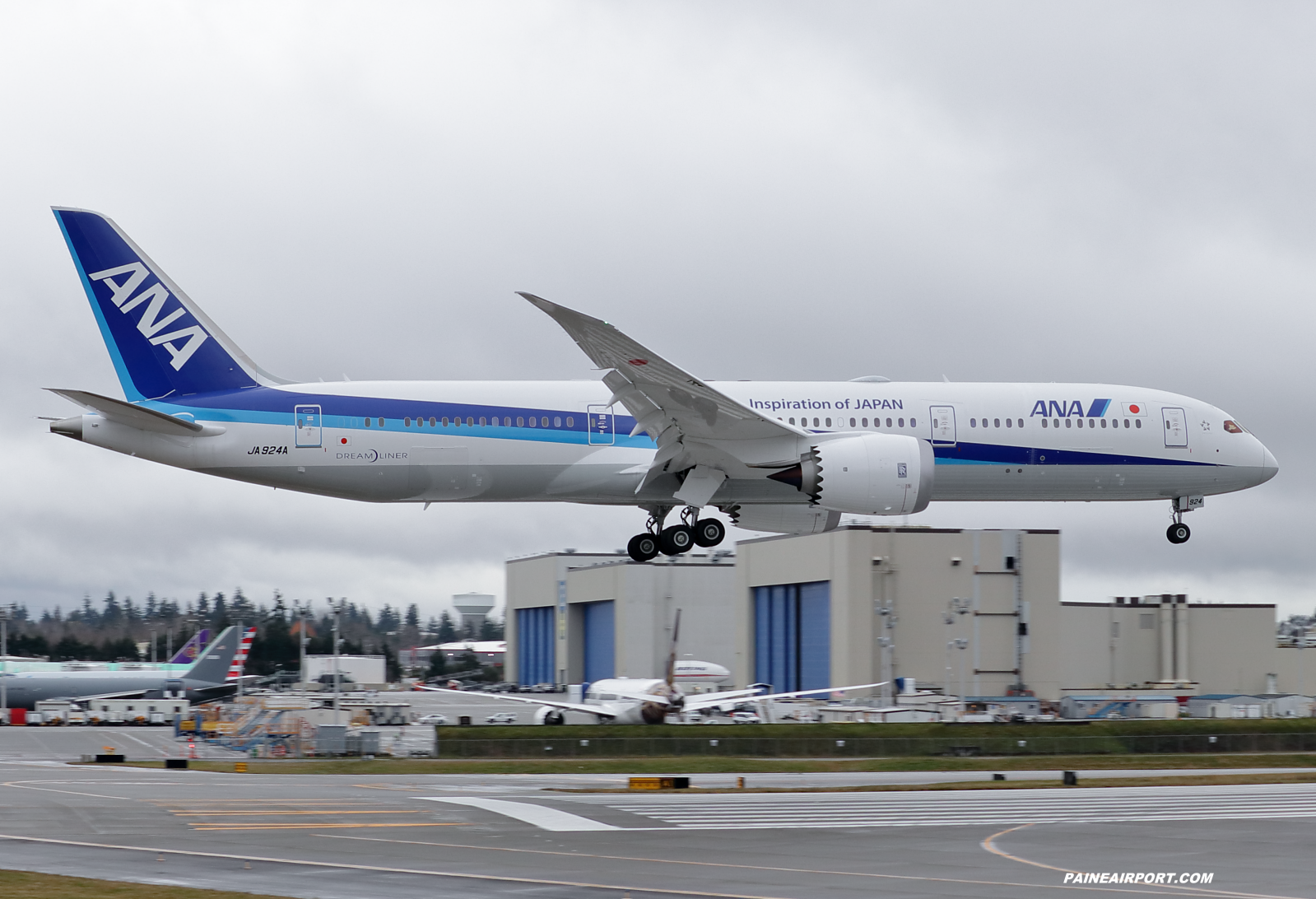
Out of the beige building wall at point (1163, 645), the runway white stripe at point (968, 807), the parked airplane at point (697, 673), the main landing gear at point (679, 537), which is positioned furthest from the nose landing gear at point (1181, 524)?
the parked airplane at point (697, 673)

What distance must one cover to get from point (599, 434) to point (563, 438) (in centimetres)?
88

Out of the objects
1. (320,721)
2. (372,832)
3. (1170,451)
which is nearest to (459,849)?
(372,832)

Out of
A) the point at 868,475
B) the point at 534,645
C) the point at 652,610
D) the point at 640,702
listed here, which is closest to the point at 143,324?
the point at 868,475

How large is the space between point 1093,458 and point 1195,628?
60453 millimetres

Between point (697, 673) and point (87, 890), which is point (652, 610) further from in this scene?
point (87, 890)

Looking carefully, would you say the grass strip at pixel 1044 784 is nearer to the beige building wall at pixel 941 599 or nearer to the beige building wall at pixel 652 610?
the beige building wall at pixel 941 599

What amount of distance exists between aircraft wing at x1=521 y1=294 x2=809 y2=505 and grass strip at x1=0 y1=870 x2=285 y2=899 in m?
14.5

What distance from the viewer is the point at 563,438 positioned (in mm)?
33750

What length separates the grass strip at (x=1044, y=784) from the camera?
38.3 meters

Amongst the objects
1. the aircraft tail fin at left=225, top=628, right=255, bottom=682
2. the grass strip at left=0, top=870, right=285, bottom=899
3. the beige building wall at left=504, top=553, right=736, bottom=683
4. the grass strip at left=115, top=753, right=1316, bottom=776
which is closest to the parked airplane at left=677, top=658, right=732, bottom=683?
the beige building wall at left=504, top=553, right=736, bottom=683

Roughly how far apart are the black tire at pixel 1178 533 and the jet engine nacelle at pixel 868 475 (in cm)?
838

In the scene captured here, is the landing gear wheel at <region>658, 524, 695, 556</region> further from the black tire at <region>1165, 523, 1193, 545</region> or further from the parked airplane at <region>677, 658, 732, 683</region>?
the parked airplane at <region>677, 658, 732, 683</region>

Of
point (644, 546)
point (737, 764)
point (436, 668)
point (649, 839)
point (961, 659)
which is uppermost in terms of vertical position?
point (644, 546)

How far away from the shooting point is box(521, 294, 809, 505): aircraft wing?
30750 mm
